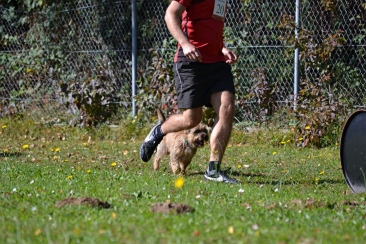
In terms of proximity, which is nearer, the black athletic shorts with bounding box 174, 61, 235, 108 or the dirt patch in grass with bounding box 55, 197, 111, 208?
the dirt patch in grass with bounding box 55, 197, 111, 208

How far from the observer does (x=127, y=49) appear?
11.8 m

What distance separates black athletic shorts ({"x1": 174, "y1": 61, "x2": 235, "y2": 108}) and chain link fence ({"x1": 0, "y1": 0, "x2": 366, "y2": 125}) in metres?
3.60

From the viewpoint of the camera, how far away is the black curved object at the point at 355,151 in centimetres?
593

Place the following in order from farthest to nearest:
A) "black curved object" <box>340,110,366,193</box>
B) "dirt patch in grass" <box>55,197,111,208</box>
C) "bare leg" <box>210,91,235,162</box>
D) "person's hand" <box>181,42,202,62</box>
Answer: "bare leg" <box>210,91,235,162</box>, "person's hand" <box>181,42,202,62</box>, "black curved object" <box>340,110,366,193</box>, "dirt patch in grass" <box>55,197,111,208</box>

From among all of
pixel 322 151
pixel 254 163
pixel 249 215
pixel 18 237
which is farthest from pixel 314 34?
pixel 18 237

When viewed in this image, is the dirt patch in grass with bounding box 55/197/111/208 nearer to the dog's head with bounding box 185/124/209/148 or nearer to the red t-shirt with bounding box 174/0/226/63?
the red t-shirt with bounding box 174/0/226/63

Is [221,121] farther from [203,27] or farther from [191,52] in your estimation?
[203,27]

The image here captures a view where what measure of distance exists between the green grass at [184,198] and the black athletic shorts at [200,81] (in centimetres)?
77

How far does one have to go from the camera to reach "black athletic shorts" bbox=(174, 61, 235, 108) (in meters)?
6.48

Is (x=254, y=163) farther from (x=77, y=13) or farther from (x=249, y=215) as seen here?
(x=77, y=13)

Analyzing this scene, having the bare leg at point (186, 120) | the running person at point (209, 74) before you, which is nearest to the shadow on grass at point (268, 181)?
the running person at point (209, 74)

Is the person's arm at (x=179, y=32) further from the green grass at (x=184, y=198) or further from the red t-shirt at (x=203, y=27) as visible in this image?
the green grass at (x=184, y=198)

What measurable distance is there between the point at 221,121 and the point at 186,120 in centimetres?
39

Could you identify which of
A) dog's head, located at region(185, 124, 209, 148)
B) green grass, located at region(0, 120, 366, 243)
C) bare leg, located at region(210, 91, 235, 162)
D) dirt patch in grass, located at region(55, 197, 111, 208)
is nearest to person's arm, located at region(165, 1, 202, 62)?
bare leg, located at region(210, 91, 235, 162)
